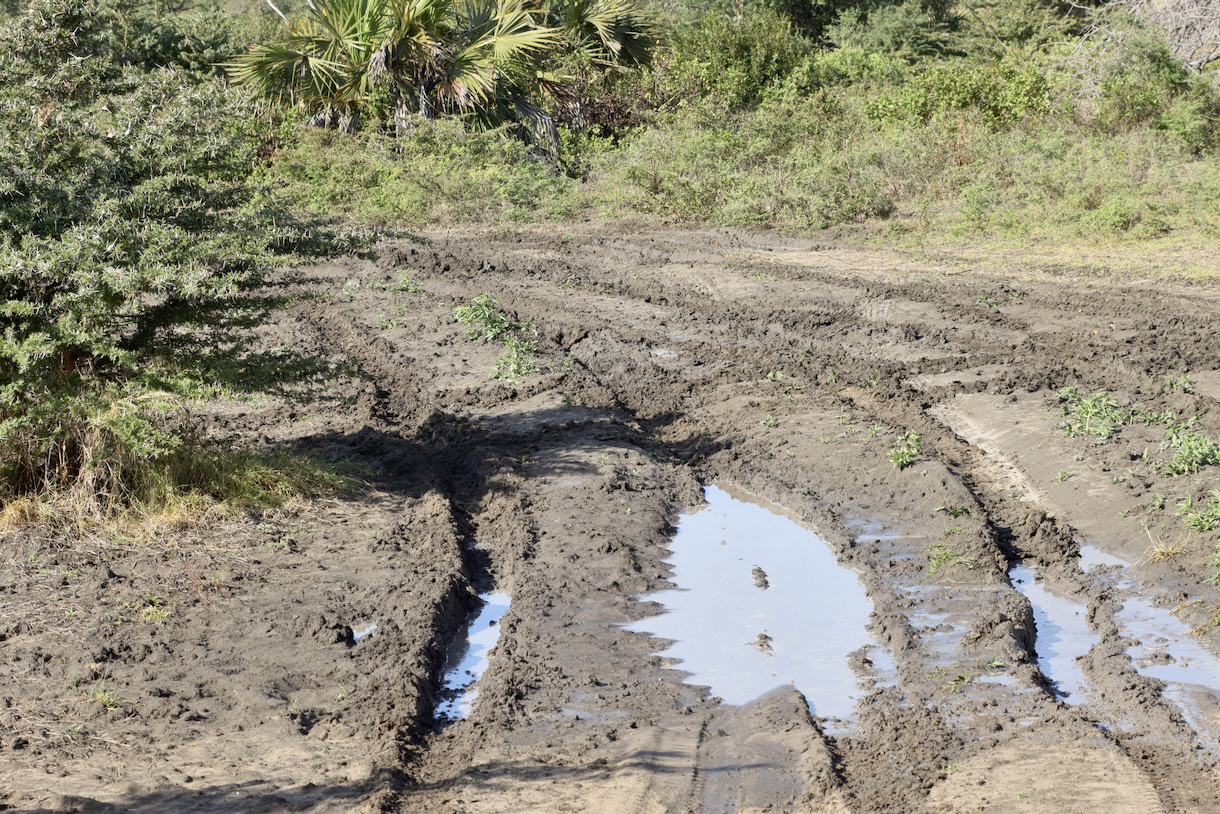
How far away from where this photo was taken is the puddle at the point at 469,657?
4.97 metres

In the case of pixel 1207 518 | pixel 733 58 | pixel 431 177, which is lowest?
pixel 431 177

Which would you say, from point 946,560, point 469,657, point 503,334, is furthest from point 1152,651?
point 503,334

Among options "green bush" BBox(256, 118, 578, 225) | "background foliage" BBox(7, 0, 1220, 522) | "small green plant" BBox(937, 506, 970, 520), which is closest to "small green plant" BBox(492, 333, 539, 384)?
"background foliage" BBox(7, 0, 1220, 522)

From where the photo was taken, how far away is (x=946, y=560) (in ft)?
20.3

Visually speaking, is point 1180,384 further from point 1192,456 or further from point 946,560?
point 946,560

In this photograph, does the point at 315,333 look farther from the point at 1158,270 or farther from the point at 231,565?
the point at 1158,270

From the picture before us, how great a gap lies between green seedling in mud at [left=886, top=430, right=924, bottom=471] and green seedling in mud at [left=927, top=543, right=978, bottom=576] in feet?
3.69

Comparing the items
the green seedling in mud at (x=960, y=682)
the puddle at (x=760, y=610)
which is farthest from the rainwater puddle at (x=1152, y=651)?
the puddle at (x=760, y=610)

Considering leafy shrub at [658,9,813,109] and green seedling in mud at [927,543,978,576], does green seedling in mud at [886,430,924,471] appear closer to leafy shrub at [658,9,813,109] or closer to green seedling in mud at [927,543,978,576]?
green seedling in mud at [927,543,978,576]

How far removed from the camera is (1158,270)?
42.5ft

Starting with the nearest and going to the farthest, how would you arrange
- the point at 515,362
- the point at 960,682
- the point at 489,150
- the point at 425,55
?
1. the point at 960,682
2. the point at 515,362
3. the point at 425,55
4. the point at 489,150

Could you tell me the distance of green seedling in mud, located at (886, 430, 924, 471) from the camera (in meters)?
7.39

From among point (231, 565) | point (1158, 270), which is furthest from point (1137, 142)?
point (231, 565)

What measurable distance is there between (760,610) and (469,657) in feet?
5.26
